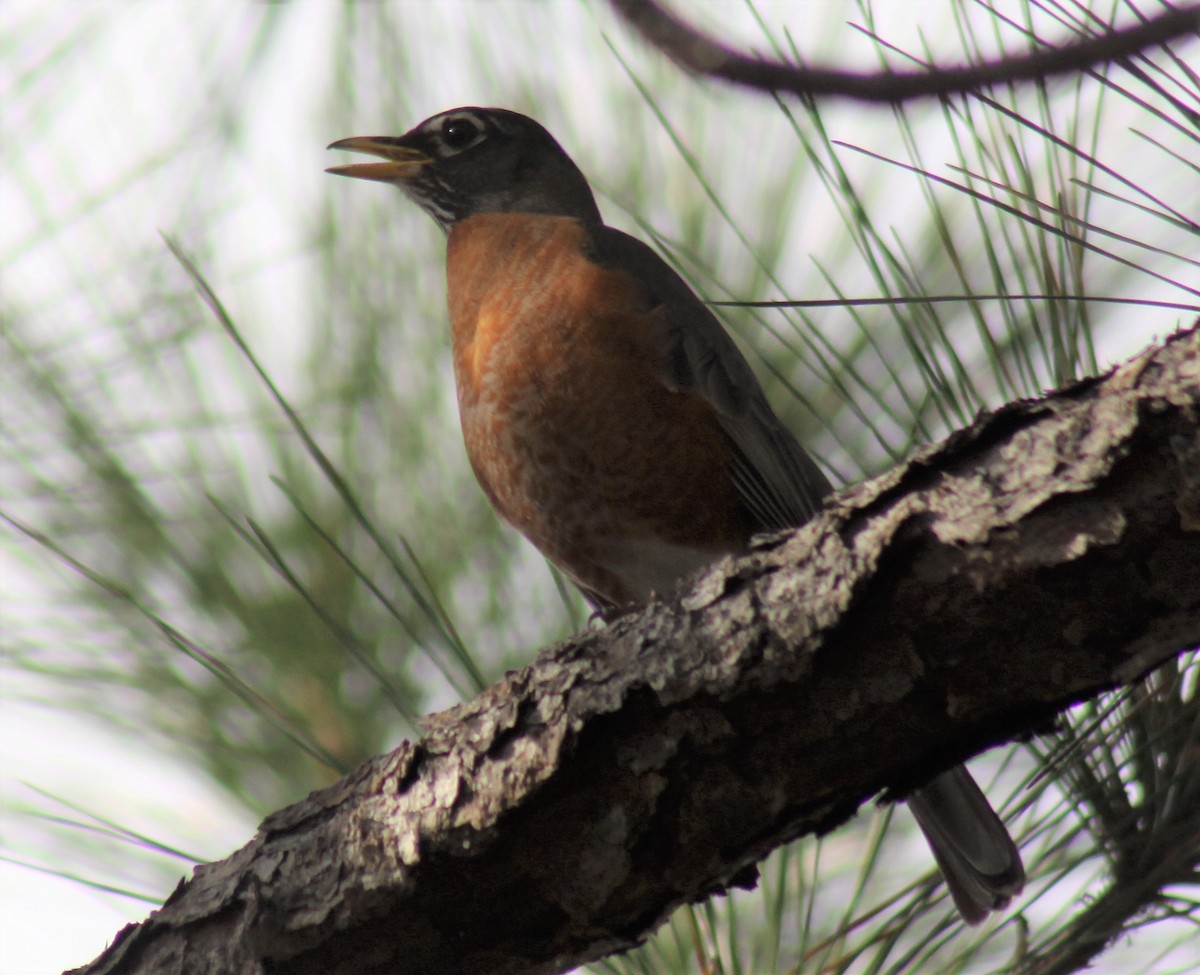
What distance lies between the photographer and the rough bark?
1339 mm

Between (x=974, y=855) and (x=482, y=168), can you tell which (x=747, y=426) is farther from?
(x=482, y=168)

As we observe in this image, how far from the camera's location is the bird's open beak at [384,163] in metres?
3.12

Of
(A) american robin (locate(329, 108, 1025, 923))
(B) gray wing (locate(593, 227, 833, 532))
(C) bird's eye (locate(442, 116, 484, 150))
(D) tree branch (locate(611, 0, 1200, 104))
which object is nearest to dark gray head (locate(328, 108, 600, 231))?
(C) bird's eye (locate(442, 116, 484, 150))

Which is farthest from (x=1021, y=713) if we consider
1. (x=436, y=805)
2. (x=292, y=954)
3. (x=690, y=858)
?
(x=292, y=954)

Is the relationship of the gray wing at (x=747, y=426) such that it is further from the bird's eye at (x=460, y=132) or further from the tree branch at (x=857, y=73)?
the tree branch at (x=857, y=73)

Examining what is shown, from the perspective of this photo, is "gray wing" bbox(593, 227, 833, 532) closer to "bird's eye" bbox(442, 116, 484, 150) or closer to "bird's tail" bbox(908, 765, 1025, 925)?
"bird's tail" bbox(908, 765, 1025, 925)

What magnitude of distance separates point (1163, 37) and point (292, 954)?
146cm

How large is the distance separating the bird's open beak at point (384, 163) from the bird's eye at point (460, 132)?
81 mm

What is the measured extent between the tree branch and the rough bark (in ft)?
1.31

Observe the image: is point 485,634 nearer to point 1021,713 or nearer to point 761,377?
point 761,377

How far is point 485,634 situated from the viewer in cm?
279

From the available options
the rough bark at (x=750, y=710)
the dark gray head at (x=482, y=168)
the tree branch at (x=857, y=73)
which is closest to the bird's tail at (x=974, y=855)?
the rough bark at (x=750, y=710)

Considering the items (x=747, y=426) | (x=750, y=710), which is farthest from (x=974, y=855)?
(x=747, y=426)

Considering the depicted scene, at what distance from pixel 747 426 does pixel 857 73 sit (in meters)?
1.59
